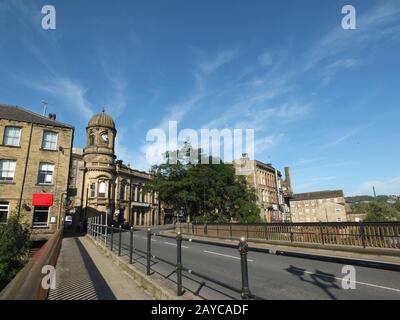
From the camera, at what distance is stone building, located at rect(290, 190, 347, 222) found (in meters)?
83.9

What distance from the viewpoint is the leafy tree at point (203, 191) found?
3531 centimetres

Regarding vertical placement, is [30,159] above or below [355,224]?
above

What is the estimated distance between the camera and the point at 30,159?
2583cm

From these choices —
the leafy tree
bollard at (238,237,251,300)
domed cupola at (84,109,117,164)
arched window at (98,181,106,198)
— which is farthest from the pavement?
domed cupola at (84,109,117,164)

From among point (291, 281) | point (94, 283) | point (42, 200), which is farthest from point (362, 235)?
point (42, 200)

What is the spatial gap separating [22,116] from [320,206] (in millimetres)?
85882

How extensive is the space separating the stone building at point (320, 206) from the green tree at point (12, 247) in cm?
8153

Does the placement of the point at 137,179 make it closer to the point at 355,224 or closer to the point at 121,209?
the point at 121,209

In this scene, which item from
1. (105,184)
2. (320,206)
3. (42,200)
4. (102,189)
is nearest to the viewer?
(42,200)

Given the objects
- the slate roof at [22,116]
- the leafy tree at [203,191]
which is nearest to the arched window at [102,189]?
the leafy tree at [203,191]

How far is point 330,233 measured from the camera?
46.2 ft

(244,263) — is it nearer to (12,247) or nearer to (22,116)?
(12,247)
